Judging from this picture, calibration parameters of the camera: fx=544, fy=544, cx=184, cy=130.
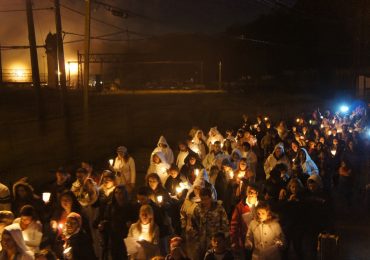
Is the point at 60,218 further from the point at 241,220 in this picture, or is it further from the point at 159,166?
the point at 159,166

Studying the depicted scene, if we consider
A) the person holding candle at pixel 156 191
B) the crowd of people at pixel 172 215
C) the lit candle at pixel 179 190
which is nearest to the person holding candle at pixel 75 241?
the crowd of people at pixel 172 215

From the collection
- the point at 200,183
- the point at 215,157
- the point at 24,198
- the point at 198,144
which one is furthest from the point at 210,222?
the point at 198,144

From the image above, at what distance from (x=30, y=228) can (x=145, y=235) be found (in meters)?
1.41

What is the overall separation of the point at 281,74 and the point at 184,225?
49582 mm

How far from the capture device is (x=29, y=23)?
18.3 metres

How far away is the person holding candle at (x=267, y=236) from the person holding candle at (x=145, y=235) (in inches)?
47.5

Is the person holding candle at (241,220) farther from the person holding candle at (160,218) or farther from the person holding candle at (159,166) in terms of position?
the person holding candle at (159,166)

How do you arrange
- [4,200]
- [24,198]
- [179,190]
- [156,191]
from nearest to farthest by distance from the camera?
[24,198], [156,191], [4,200], [179,190]

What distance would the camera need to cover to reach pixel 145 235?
6.86 meters

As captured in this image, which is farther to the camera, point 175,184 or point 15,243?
point 175,184

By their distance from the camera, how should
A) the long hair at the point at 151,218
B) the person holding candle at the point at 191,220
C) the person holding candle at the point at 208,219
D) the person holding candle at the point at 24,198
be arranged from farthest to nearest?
the person holding candle at the point at 24,198 < the person holding candle at the point at 191,220 < the person holding candle at the point at 208,219 < the long hair at the point at 151,218

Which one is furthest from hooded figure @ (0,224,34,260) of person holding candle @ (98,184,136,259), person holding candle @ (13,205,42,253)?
person holding candle @ (98,184,136,259)

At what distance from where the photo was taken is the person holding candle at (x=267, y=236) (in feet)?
21.8

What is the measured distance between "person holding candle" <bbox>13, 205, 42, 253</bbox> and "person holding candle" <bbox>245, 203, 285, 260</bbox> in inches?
102
